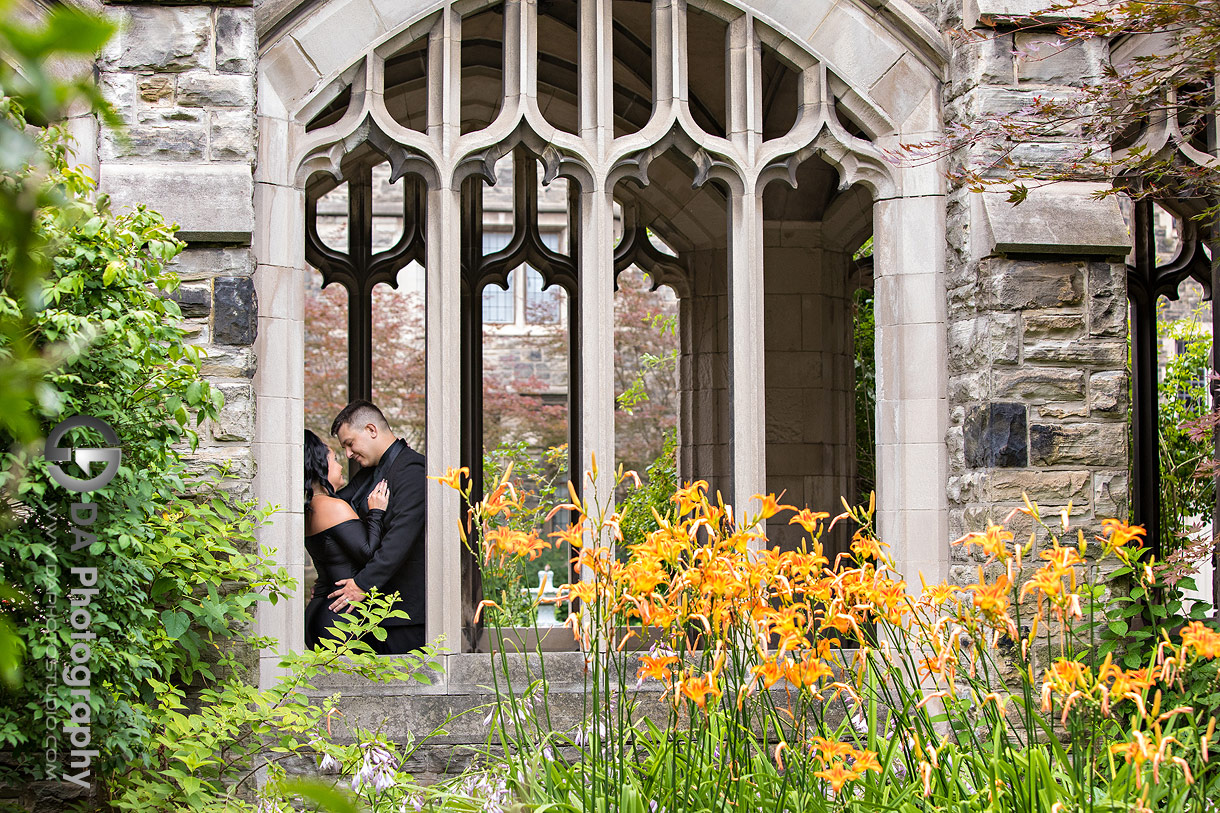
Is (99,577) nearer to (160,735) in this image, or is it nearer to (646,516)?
(160,735)

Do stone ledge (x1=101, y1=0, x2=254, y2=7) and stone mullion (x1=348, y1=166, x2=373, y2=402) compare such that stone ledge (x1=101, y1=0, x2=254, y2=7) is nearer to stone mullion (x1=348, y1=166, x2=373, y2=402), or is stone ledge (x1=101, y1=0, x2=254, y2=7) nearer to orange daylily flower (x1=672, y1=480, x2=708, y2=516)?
orange daylily flower (x1=672, y1=480, x2=708, y2=516)

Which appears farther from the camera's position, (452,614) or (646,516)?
(646,516)

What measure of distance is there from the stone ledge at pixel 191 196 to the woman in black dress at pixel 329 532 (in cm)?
105

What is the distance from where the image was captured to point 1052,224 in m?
4.21

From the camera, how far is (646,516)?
27.8 ft

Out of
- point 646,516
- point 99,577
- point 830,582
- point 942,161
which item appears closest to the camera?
point 830,582

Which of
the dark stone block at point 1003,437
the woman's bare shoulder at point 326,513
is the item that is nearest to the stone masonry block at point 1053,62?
the dark stone block at point 1003,437

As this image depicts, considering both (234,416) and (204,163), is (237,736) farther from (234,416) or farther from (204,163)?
(204,163)

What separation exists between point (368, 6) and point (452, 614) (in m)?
2.14

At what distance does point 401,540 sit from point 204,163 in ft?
4.85

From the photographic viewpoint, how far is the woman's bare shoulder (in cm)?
454

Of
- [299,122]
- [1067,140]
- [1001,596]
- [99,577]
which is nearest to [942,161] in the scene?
[1067,140]

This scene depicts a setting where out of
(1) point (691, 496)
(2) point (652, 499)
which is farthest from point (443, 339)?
(2) point (652, 499)

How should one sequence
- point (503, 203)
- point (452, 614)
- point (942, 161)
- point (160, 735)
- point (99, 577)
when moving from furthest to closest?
point (503, 203) < point (942, 161) < point (452, 614) < point (160, 735) < point (99, 577)
